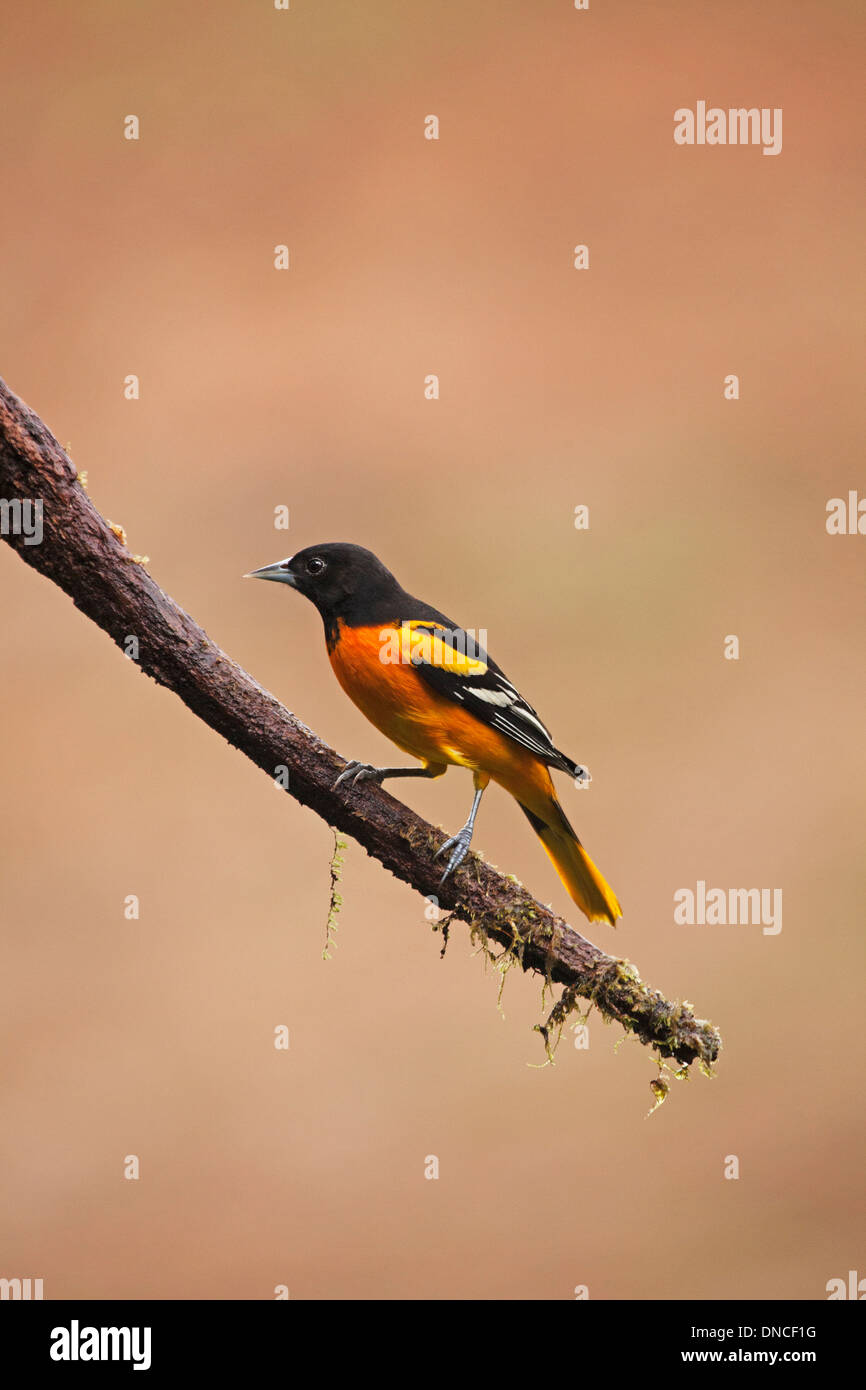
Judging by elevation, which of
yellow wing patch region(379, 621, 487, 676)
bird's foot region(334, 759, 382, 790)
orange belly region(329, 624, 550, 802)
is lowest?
bird's foot region(334, 759, 382, 790)

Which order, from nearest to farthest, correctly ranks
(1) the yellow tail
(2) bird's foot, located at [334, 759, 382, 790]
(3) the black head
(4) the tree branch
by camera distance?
1. (4) the tree branch
2. (2) bird's foot, located at [334, 759, 382, 790]
3. (3) the black head
4. (1) the yellow tail

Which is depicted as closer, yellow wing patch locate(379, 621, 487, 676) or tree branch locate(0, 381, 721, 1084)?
tree branch locate(0, 381, 721, 1084)

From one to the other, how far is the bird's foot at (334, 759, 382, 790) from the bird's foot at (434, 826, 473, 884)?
243mm

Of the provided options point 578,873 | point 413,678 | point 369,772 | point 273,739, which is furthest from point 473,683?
point 578,873

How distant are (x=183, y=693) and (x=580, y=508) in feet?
18.6

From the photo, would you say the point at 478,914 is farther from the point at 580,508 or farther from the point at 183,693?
the point at 580,508

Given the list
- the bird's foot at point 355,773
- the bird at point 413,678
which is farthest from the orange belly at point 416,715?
the bird's foot at point 355,773

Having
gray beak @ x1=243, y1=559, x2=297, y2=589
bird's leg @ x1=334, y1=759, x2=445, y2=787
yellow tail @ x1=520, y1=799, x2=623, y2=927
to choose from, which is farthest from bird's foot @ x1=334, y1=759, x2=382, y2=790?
yellow tail @ x1=520, y1=799, x2=623, y2=927

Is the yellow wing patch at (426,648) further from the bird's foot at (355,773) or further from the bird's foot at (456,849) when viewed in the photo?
the bird's foot at (456,849)

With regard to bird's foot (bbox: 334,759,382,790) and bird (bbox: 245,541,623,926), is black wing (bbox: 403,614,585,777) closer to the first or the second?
bird (bbox: 245,541,623,926)

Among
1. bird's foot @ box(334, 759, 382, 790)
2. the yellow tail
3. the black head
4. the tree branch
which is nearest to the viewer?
the tree branch

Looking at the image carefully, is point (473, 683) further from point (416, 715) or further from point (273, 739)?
point (273, 739)

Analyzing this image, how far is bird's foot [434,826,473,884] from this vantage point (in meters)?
2.73

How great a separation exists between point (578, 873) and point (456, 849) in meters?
0.45
